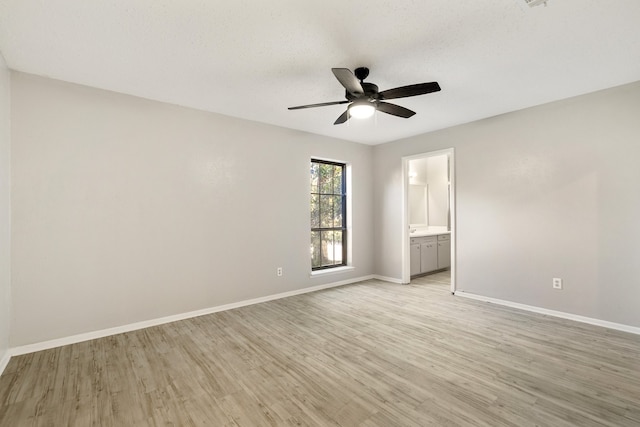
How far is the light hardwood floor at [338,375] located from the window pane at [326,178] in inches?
93.6

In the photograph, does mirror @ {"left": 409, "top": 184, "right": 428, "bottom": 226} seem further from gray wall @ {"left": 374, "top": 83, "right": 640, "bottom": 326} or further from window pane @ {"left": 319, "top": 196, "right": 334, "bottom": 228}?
window pane @ {"left": 319, "top": 196, "right": 334, "bottom": 228}

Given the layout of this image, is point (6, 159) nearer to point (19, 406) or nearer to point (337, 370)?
point (19, 406)

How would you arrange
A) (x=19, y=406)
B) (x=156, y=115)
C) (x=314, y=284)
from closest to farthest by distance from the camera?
(x=19, y=406) < (x=156, y=115) < (x=314, y=284)

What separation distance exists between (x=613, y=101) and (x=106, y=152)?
18.0 ft

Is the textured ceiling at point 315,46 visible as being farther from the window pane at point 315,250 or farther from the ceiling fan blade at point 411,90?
the window pane at point 315,250

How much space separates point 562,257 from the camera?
3488mm

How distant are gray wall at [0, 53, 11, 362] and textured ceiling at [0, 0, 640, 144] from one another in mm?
311

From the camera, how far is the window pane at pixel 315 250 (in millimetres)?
5000

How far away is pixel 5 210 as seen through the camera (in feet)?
8.25

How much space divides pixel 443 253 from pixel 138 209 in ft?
18.7

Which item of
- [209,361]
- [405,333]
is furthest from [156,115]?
[405,333]

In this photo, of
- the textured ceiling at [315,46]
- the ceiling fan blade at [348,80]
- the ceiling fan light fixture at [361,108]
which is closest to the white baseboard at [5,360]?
the textured ceiling at [315,46]

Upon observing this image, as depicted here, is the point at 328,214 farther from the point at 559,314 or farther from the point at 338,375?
the point at 559,314

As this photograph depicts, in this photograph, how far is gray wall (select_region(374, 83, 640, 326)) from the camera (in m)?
3.09
